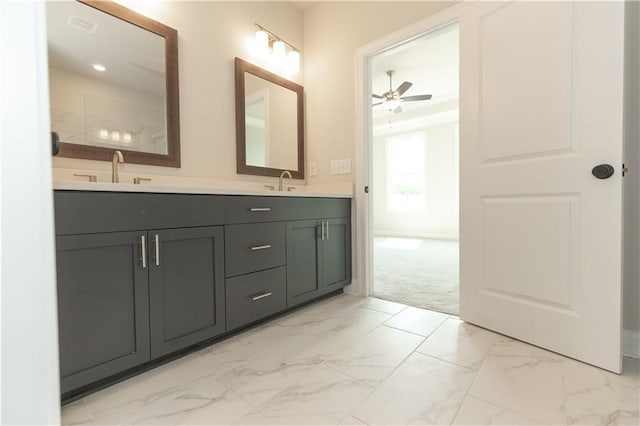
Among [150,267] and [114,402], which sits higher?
[150,267]

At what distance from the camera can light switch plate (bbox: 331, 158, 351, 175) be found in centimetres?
244

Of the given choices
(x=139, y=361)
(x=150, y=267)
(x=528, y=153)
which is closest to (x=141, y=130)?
(x=150, y=267)

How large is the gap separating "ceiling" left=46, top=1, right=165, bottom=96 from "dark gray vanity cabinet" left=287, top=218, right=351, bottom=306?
4.17 feet

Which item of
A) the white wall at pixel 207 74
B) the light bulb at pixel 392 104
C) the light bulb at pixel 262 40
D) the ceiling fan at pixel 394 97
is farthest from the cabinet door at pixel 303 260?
the light bulb at pixel 392 104

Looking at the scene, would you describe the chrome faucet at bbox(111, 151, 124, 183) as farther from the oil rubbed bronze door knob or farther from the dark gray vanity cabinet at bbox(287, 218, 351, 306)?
the oil rubbed bronze door knob

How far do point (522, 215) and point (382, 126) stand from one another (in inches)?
203

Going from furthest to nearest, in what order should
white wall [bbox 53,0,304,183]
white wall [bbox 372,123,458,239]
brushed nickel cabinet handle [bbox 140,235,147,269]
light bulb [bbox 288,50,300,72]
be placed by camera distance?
white wall [bbox 372,123,458,239] < light bulb [bbox 288,50,300,72] < white wall [bbox 53,0,304,183] < brushed nickel cabinet handle [bbox 140,235,147,269]

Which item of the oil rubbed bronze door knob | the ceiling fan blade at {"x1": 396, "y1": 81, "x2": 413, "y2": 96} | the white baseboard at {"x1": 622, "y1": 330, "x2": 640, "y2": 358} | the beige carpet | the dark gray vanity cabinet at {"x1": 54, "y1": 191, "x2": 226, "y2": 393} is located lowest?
the beige carpet

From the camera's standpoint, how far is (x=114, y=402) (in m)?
1.10

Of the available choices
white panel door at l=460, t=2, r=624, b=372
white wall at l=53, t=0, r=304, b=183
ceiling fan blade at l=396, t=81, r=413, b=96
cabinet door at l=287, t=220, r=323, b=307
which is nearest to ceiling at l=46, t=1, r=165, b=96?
white wall at l=53, t=0, r=304, b=183

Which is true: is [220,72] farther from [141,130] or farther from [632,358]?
[632,358]

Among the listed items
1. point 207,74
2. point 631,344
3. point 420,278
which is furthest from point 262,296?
point 631,344

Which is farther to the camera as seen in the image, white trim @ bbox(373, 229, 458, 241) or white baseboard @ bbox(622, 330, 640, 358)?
white trim @ bbox(373, 229, 458, 241)

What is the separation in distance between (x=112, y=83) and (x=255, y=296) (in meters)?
1.45
